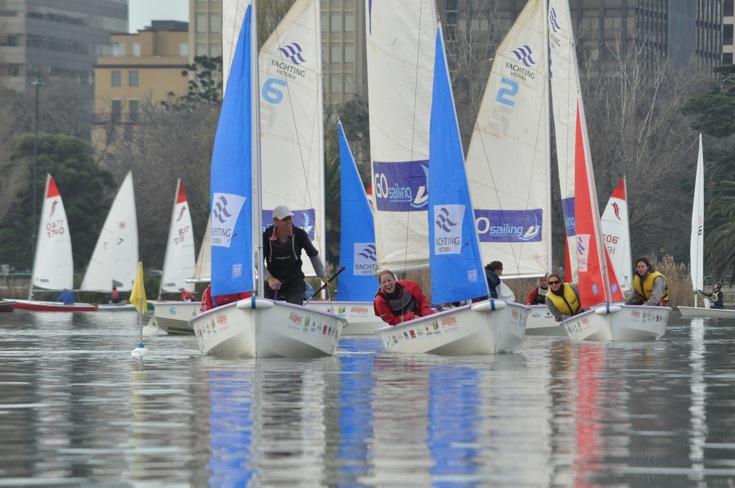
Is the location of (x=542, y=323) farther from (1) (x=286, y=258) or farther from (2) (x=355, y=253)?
(1) (x=286, y=258)

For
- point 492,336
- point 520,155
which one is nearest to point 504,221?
point 520,155

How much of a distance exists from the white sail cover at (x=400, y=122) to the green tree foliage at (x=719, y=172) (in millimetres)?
29136

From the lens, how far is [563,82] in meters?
39.9

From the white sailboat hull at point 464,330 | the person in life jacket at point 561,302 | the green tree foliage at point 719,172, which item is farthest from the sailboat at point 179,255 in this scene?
the white sailboat hull at point 464,330

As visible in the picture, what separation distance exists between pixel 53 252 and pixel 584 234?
34578 mm

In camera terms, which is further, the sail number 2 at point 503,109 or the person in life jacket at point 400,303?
the sail number 2 at point 503,109

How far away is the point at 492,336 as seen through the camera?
25719mm

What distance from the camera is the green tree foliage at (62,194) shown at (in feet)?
287

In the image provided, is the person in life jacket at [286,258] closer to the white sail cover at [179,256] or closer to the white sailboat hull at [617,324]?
the white sailboat hull at [617,324]

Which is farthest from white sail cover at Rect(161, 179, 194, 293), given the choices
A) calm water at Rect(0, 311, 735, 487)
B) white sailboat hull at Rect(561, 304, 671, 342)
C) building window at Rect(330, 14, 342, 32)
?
building window at Rect(330, 14, 342, 32)

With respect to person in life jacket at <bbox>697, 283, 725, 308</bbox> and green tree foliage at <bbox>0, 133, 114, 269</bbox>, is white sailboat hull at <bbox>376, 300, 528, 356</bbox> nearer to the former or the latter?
person in life jacket at <bbox>697, 283, 725, 308</bbox>

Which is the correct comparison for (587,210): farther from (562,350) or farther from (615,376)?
(615,376)

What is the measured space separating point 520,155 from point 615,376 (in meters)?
19.1

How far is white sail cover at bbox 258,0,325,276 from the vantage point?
3728 cm
